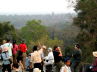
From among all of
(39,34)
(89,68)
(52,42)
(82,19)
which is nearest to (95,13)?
(82,19)

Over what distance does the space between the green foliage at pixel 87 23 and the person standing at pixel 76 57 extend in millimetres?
16116

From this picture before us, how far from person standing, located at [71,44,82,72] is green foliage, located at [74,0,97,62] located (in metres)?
16.1

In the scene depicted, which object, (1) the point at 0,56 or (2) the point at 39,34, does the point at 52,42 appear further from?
(1) the point at 0,56

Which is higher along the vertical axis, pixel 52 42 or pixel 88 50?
pixel 88 50

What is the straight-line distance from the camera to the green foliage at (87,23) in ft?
102

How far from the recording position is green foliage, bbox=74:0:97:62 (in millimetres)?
31100

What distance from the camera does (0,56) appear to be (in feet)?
42.5

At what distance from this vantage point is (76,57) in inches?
502

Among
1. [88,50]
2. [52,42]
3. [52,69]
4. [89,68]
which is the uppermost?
[89,68]

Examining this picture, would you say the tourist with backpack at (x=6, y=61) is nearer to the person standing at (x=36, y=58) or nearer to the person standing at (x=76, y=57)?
the person standing at (x=36, y=58)

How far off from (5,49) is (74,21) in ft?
74.8

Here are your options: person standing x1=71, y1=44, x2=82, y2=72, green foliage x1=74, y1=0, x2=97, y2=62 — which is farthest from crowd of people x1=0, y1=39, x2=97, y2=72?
green foliage x1=74, y1=0, x2=97, y2=62

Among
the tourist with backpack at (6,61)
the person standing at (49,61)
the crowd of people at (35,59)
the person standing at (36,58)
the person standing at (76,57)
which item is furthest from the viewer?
the person standing at (49,61)

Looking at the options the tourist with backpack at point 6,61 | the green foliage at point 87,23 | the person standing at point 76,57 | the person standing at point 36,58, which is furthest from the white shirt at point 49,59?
the green foliage at point 87,23
